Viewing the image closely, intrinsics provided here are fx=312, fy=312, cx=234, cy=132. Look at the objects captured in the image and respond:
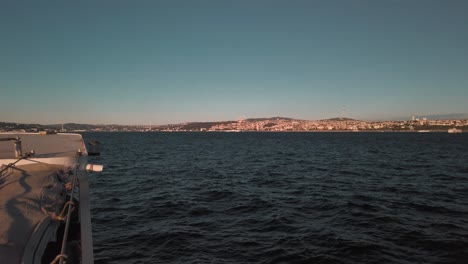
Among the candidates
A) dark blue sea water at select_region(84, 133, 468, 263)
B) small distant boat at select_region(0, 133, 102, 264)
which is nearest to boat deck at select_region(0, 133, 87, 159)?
small distant boat at select_region(0, 133, 102, 264)

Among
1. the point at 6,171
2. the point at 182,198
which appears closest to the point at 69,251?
the point at 6,171

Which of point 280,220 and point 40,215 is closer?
point 40,215

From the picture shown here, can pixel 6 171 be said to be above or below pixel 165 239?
above

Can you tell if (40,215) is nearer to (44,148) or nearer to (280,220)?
(44,148)

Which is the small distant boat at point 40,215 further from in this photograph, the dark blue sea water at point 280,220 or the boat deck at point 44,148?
the dark blue sea water at point 280,220

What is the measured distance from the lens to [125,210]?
1794cm

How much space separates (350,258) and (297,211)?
242 inches

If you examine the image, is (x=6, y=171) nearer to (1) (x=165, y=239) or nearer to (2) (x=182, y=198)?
(1) (x=165, y=239)

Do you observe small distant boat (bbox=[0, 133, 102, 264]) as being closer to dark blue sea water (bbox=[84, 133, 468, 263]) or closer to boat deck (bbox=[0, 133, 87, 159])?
boat deck (bbox=[0, 133, 87, 159])

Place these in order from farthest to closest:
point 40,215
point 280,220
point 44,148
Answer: point 280,220 < point 44,148 < point 40,215

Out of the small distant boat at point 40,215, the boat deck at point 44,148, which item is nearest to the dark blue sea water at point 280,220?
the boat deck at point 44,148

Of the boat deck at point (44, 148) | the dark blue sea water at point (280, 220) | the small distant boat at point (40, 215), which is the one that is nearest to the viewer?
the small distant boat at point (40, 215)

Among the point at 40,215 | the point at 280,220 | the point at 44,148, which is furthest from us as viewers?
the point at 280,220

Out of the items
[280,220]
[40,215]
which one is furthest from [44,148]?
[280,220]
